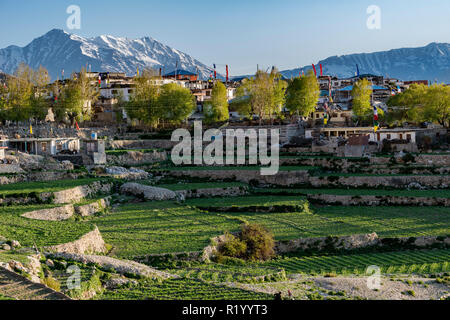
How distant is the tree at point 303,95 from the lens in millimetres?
66438

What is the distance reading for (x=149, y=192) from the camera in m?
39.4

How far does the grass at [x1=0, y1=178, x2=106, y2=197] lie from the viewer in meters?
35.0

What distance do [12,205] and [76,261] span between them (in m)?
14.1

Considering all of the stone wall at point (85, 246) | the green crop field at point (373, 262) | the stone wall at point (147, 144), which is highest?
the stone wall at point (147, 144)

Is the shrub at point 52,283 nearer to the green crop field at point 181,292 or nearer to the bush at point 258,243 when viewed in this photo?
the green crop field at point 181,292

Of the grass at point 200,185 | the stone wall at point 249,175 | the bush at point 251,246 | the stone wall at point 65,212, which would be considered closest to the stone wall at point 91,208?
the stone wall at point 65,212

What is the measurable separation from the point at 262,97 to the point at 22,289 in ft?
167

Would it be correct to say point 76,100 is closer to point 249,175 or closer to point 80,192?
point 249,175

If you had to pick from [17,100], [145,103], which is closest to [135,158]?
[145,103]

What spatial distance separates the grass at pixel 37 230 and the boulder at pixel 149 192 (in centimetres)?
834

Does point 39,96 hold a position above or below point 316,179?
above

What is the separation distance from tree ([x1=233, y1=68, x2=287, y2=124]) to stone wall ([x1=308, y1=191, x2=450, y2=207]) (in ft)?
85.3

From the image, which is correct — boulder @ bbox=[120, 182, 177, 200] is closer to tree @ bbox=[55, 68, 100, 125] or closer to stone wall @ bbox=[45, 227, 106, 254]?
stone wall @ bbox=[45, 227, 106, 254]
